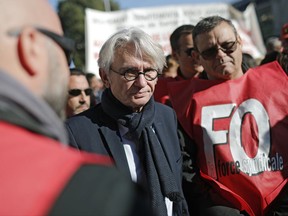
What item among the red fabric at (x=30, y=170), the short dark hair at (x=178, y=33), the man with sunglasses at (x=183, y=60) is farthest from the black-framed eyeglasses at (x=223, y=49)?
the red fabric at (x=30, y=170)

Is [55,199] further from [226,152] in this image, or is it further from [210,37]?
[210,37]

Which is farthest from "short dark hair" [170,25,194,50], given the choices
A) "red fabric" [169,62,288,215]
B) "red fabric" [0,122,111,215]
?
"red fabric" [0,122,111,215]

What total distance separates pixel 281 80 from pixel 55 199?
2.32 metres

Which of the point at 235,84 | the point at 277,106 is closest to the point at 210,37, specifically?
the point at 235,84

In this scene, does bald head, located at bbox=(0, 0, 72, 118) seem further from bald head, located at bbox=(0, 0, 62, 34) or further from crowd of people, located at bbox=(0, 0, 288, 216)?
crowd of people, located at bbox=(0, 0, 288, 216)

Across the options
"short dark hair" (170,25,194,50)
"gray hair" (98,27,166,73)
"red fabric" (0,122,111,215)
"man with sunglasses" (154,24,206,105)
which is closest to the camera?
"red fabric" (0,122,111,215)

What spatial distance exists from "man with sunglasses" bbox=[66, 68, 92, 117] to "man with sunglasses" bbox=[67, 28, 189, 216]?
1396 mm

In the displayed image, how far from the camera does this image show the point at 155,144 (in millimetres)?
2807

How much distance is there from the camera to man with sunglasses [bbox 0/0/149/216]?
1.02 meters

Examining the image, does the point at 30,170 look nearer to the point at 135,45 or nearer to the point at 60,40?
the point at 60,40

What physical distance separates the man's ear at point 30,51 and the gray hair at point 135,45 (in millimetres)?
1696

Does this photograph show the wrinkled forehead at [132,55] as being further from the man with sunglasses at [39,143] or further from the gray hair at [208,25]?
the man with sunglasses at [39,143]

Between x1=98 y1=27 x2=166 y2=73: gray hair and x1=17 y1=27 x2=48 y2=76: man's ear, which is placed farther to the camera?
x1=98 y1=27 x2=166 y2=73: gray hair

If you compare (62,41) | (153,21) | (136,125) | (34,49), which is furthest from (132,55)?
(153,21)
